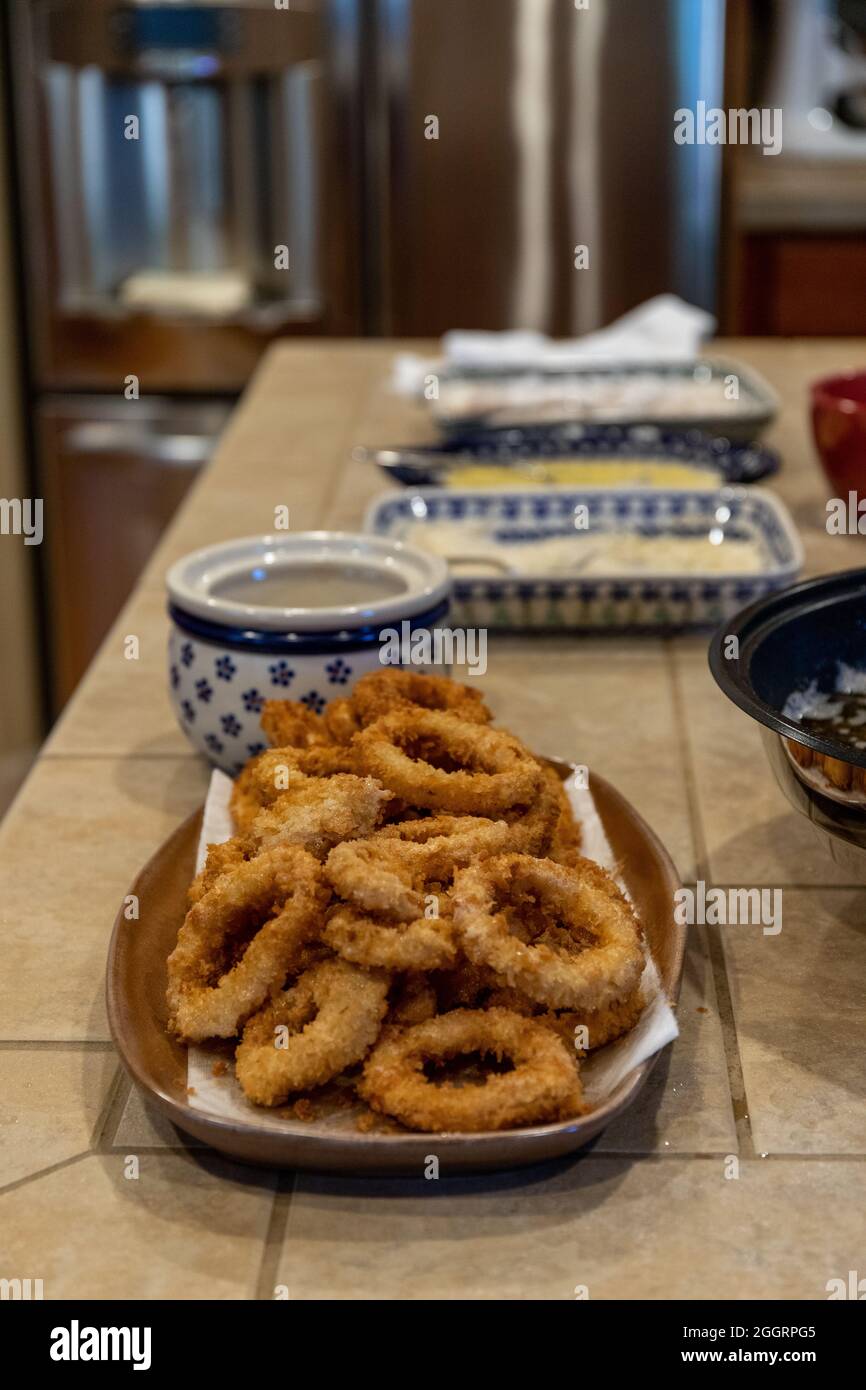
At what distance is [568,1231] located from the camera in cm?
79

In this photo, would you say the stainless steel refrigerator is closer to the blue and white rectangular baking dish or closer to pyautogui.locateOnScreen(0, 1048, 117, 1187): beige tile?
the blue and white rectangular baking dish

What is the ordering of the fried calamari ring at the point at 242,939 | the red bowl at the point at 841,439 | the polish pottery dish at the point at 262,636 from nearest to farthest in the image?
the fried calamari ring at the point at 242,939
the polish pottery dish at the point at 262,636
the red bowl at the point at 841,439

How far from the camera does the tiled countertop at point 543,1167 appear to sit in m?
0.77

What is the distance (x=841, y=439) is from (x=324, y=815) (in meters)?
1.03

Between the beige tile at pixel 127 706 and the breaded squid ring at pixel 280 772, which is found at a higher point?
the breaded squid ring at pixel 280 772

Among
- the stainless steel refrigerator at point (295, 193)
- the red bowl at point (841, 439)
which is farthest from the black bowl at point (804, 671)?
the stainless steel refrigerator at point (295, 193)

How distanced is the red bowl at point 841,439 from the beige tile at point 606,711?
0.36m

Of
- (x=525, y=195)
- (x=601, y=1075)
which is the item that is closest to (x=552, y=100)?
(x=525, y=195)

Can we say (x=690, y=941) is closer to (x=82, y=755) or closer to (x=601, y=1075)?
(x=601, y=1075)

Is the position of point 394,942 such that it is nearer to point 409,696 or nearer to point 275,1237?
point 275,1237

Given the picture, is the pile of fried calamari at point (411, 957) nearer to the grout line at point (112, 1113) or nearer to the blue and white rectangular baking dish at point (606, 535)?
the grout line at point (112, 1113)

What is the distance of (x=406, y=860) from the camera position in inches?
35.1

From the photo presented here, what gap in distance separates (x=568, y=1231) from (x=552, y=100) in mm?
2896

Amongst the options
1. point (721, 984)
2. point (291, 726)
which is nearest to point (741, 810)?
point (721, 984)
